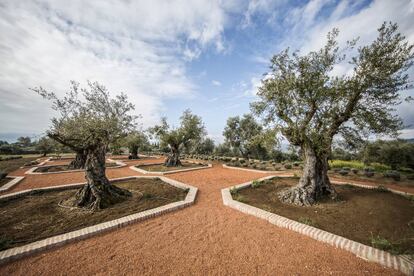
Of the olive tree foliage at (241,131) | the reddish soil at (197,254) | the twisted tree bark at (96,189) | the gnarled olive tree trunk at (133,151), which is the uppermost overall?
the olive tree foliage at (241,131)

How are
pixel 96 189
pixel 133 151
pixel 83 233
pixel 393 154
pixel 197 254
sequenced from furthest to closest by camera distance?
pixel 133 151, pixel 393 154, pixel 96 189, pixel 83 233, pixel 197 254

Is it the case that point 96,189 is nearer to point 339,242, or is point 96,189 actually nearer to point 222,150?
point 339,242

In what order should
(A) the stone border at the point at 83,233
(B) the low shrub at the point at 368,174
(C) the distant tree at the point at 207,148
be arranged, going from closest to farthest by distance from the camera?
(A) the stone border at the point at 83,233 < (B) the low shrub at the point at 368,174 < (C) the distant tree at the point at 207,148

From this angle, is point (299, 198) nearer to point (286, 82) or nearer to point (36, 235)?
point (286, 82)

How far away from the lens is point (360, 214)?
5.88m

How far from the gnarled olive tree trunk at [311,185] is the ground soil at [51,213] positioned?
495 cm

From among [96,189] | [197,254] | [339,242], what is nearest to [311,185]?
[339,242]

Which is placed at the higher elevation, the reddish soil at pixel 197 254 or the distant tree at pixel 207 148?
the distant tree at pixel 207 148

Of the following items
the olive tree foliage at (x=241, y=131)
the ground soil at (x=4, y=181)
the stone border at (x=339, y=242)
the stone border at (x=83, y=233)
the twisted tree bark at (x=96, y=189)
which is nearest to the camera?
the stone border at (x=339, y=242)

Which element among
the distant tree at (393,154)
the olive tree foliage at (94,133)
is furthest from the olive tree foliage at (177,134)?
the distant tree at (393,154)

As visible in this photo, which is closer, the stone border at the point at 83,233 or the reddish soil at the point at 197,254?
the reddish soil at the point at 197,254

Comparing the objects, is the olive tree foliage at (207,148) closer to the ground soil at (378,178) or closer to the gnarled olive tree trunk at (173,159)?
the gnarled olive tree trunk at (173,159)

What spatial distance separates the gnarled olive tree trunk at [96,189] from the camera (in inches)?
266

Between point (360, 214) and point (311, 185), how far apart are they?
1842mm
